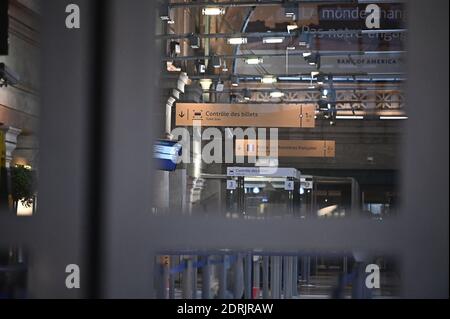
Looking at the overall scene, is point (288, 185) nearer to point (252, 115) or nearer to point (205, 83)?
point (252, 115)

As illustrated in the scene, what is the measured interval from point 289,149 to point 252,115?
2.95ft

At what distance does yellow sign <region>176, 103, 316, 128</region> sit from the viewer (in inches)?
512

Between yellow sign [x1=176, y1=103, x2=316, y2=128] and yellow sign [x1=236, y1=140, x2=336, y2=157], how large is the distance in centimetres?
32

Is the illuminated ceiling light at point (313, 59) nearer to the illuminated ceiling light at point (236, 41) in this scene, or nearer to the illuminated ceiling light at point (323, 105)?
the illuminated ceiling light at point (323, 105)

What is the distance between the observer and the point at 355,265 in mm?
1489

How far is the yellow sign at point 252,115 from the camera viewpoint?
13016 mm

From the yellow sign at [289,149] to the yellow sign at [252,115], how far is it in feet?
1.03

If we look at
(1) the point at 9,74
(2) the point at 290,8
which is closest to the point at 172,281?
(1) the point at 9,74

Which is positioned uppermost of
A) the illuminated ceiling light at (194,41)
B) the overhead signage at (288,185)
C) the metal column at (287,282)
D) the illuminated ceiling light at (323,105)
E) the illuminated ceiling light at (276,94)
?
the illuminated ceiling light at (194,41)

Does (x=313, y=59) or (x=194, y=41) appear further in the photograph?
(x=313, y=59)

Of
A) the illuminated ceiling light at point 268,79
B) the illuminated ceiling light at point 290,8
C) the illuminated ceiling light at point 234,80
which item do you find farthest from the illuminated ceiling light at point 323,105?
the illuminated ceiling light at point 290,8

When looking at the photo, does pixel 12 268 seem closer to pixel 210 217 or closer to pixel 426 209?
pixel 210 217

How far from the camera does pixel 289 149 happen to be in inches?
528
